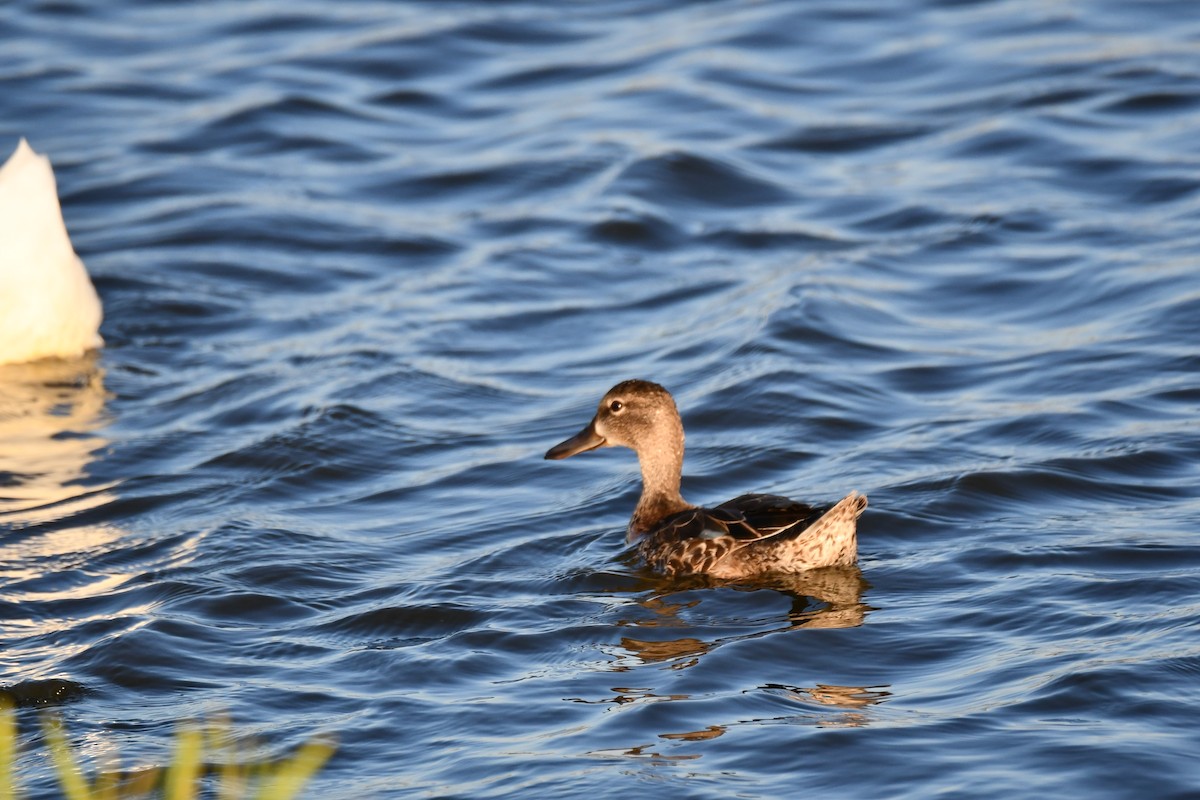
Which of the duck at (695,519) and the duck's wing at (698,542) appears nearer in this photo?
the duck at (695,519)

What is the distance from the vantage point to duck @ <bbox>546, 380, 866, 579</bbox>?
759 cm

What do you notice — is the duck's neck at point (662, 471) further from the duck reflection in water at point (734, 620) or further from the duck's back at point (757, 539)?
the duck reflection in water at point (734, 620)

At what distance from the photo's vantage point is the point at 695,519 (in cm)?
804

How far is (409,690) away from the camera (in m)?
6.67

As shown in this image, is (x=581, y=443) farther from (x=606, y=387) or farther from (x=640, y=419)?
(x=606, y=387)

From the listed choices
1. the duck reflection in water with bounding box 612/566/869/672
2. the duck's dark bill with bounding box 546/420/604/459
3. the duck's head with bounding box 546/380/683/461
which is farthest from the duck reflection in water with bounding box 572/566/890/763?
the duck's dark bill with bounding box 546/420/604/459

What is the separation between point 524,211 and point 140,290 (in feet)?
9.82

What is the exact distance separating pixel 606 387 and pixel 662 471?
6.17ft

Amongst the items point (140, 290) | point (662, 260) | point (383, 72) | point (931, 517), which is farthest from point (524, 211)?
point (931, 517)

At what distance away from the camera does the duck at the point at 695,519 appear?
759 centimetres

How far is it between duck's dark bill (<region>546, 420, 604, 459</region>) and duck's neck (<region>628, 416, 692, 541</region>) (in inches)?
12.6

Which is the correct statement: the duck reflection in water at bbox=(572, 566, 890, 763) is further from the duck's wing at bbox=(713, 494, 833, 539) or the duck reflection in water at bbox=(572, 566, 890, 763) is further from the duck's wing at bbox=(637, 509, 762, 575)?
the duck's wing at bbox=(713, 494, 833, 539)

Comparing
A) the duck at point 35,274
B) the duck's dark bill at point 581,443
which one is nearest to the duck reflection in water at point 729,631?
the duck's dark bill at point 581,443

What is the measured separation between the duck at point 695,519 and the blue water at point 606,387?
6.2 inches
